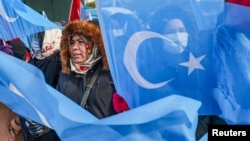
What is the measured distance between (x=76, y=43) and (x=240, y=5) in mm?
1210

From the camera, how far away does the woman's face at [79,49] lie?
2996 millimetres

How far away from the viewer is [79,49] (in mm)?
3023

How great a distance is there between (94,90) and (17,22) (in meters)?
2.17

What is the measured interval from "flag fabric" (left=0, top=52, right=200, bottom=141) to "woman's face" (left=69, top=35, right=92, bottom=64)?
733 millimetres

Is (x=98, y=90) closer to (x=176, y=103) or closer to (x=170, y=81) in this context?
(x=170, y=81)

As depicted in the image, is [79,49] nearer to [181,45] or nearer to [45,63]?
[45,63]

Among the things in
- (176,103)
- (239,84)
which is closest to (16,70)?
(176,103)

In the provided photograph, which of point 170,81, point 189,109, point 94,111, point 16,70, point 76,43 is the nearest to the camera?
point 189,109

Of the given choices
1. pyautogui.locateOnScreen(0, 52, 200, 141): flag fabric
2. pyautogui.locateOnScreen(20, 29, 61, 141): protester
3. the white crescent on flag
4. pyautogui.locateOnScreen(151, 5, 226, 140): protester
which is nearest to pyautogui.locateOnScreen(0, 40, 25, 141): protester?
pyautogui.locateOnScreen(20, 29, 61, 141): protester

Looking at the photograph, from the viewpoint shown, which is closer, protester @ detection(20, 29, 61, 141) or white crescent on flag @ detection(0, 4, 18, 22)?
protester @ detection(20, 29, 61, 141)

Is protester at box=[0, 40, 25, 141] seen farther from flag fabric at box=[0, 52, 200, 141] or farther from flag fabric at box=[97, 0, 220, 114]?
flag fabric at box=[97, 0, 220, 114]

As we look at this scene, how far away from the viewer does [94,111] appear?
9.38ft

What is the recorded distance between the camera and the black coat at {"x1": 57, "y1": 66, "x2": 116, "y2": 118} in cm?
288

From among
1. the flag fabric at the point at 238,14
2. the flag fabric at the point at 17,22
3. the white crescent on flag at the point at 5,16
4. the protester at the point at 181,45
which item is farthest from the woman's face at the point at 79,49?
the white crescent on flag at the point at 5,16
